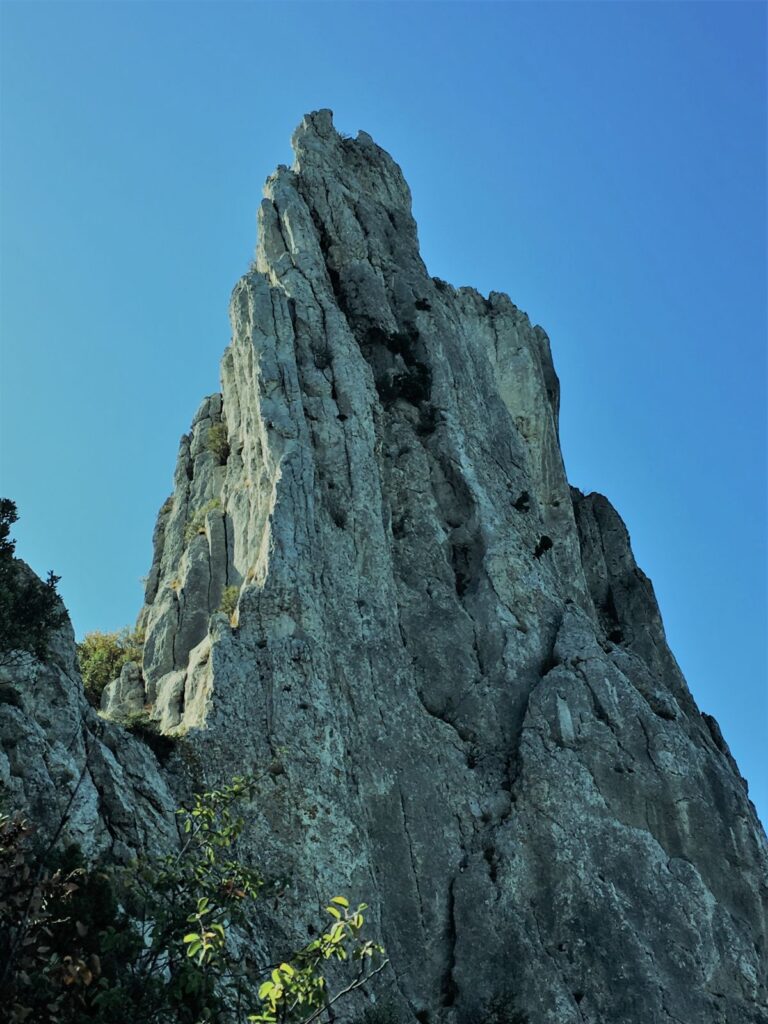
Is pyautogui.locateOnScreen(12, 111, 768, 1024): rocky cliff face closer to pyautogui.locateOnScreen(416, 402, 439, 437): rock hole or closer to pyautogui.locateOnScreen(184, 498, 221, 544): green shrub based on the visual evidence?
pyautogui.locateOnScreen(416, 402, 439, 437): rock hole

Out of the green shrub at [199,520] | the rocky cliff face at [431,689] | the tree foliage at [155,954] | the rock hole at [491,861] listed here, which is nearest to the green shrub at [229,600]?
the rocky cliff face at [431,689]

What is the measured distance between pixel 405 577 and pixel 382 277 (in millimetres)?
19601

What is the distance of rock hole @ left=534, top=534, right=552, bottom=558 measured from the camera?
4642cm

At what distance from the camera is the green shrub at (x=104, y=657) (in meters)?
47.8

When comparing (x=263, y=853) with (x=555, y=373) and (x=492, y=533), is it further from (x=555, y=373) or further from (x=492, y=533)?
(x=555, y=373)

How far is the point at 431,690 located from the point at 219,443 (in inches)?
774

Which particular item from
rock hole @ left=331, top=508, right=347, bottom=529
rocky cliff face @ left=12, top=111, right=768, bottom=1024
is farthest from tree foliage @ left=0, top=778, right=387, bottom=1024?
rock hole @ left=331, top=508, right=347, bottom=529

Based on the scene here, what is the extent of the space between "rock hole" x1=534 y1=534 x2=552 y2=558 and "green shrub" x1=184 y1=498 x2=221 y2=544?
44.3 feet

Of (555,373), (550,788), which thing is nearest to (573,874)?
(550,788)

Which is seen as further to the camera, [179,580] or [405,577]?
[179,580]

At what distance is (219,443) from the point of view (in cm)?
5391

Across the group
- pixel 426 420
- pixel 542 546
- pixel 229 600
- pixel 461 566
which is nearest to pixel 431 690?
pixel 461 566

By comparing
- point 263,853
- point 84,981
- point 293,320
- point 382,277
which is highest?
point 382,277

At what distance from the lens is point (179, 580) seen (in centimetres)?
4734
